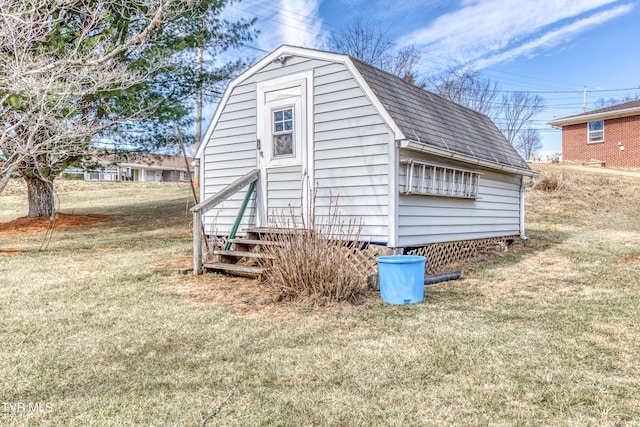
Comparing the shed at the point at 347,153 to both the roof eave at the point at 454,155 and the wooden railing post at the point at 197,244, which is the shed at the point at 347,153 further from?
the wooden railing post at the point at 197,244

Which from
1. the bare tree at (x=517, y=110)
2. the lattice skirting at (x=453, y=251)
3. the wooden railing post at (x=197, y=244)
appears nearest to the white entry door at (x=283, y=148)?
the wooden railing post at (x=197, y=244)

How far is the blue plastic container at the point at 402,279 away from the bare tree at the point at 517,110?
105 feet

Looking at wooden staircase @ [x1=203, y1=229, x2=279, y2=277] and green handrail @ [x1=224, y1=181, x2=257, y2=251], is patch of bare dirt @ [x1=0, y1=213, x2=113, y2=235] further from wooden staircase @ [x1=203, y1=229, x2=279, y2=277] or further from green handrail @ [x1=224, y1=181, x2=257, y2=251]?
wooden staircase @ [x1=203, y1=229, x2=279, y2=277]

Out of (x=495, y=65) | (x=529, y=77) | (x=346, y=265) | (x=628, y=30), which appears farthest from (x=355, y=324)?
(x=529, y=77)

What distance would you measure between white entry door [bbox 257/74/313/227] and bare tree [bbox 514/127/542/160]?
33.7 m

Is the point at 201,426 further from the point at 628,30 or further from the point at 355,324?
the point at 628,30

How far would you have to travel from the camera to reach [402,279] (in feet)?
16.0

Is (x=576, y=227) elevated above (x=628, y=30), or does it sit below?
below

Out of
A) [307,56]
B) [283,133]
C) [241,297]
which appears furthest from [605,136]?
[241,297]

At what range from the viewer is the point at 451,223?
7.64 m

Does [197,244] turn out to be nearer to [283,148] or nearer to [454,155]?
[283,148]

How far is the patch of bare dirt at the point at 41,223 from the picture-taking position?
36.9 feet

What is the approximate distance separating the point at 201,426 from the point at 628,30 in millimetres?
27479

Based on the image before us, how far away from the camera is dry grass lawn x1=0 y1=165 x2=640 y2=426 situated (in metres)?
2.54
